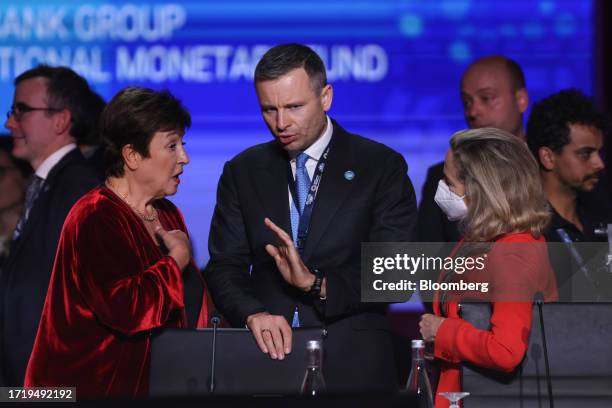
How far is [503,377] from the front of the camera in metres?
2.21

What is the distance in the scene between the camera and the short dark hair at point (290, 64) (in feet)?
9.21

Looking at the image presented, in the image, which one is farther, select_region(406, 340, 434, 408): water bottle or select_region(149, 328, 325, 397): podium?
select_region(149, 328, 325, 397): podium

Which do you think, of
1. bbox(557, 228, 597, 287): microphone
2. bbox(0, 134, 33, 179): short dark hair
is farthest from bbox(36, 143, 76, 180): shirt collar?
bbox(557, 228, 597, 287): microphone

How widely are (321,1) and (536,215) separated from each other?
8.97 ft

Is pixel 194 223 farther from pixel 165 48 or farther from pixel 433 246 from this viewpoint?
pixel 433 246

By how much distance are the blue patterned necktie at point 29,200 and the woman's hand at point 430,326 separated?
1.83 metres

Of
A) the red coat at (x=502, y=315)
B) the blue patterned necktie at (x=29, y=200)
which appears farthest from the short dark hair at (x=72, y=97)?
the red coat at (x=502, y=315)

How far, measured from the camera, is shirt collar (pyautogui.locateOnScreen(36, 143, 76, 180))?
3.76 meters

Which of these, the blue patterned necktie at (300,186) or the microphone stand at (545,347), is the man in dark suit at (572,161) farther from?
the microphone stand at (545,347)

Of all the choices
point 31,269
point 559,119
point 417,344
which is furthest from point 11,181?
point 417,344

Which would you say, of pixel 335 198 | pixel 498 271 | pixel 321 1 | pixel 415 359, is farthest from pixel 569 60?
pixel 415 359

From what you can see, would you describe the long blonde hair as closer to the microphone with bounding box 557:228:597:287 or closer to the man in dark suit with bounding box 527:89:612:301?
the microphone with bounding box 557:228:597:287

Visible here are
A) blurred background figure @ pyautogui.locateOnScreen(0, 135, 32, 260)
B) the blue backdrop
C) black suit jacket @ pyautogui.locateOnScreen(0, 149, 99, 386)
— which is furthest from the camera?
the blue backdrop

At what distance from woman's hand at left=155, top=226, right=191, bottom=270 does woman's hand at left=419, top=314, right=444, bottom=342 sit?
739 mm
